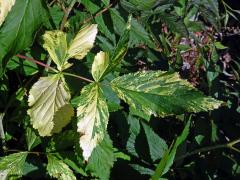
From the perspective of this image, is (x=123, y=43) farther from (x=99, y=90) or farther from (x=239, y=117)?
(x=239, y=117)

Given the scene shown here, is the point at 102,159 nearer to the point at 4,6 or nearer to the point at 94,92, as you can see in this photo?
the point at 94,92

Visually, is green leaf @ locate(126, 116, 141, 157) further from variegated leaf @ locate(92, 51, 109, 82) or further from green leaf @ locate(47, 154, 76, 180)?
variegated leaf @ locate(92, 51, 109, 82)

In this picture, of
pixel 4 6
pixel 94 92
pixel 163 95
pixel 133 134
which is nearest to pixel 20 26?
pixel 4 6

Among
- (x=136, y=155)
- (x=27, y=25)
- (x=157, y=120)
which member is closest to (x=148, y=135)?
(x=136, y=155)

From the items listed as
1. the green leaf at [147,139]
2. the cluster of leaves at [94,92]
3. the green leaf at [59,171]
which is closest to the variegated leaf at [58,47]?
the cluster of leaves at [94,92]

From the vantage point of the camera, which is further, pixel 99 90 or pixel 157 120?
pixel 157 120

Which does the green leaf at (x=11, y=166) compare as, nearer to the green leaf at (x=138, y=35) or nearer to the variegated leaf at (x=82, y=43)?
the variegated leaf at (x=82, y=43)
